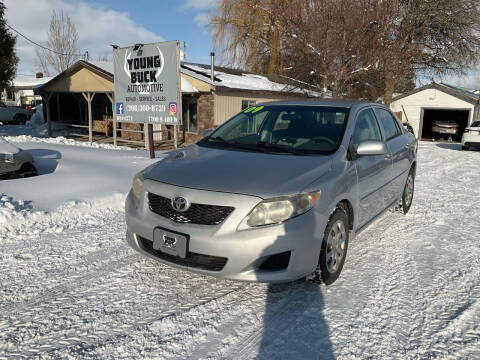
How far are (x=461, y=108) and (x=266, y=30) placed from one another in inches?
521

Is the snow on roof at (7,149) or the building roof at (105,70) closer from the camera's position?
the snow on roof at (7,149)

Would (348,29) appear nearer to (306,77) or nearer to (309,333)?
(306,77)

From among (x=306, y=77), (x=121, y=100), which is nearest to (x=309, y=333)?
(x=121, y=100)

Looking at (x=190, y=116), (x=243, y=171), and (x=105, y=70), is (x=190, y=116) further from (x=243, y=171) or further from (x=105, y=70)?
(x=243, y=171)

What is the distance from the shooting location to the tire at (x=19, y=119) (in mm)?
28052

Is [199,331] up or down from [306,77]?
down

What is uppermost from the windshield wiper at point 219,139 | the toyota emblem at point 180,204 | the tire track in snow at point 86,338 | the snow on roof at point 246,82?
the snow on roof at point 246,82

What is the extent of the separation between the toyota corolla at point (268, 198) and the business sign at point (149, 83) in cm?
513

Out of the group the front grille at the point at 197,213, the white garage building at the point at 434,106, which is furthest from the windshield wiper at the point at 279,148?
the white garage building at the point at 434,106

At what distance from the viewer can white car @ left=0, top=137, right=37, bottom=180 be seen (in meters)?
6.94

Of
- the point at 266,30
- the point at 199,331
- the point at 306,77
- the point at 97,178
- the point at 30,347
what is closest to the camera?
the point at 30,347

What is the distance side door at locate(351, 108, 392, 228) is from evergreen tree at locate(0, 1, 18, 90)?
18451 mm

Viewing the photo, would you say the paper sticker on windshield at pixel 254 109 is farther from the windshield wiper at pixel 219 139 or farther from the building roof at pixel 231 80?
the building roof at pixel 231 80

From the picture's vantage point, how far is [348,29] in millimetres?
15734
